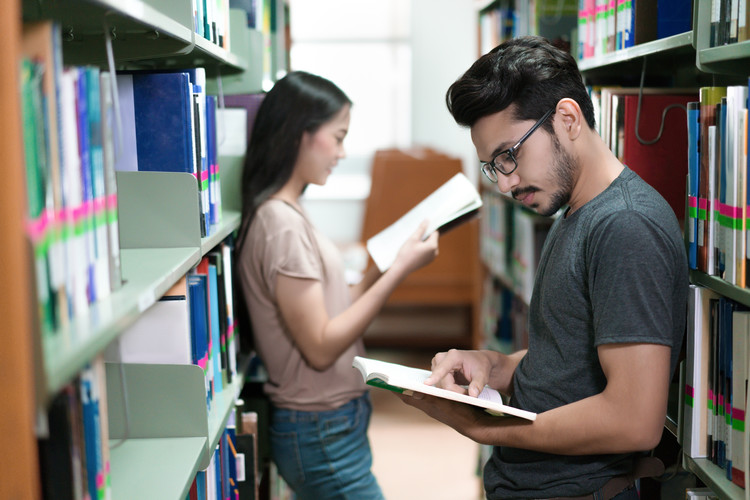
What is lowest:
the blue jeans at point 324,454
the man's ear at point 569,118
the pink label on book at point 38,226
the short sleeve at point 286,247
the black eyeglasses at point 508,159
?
the blue jeans at point 324,454

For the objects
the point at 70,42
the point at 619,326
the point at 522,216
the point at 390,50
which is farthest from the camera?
the point at 390,50

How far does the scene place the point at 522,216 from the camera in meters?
2.80

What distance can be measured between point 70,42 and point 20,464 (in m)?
0.72

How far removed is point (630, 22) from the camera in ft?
5.30

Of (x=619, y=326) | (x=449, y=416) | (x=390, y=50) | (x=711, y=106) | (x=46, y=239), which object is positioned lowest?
(x=449, y=416)

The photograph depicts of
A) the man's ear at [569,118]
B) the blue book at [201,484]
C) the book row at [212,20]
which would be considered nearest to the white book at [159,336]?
the blue book at [201,484]

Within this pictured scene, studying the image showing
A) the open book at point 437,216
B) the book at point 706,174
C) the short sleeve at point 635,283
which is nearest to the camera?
the short sleeve at point 635,283

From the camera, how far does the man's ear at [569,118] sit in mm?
1197

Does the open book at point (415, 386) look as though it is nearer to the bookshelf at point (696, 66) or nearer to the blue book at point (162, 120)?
the bookshelf at point (696, 66)

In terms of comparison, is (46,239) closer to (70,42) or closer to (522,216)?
(70,42)

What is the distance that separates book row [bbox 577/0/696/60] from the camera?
1.54 m

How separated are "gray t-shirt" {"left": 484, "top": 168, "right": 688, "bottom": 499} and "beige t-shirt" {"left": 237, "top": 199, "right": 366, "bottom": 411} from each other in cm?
57

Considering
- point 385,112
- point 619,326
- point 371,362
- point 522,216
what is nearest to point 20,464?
point 371,362

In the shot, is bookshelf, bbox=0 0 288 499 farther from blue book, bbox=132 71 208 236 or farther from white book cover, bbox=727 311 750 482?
white book cover, bbox=727 311 750 482
